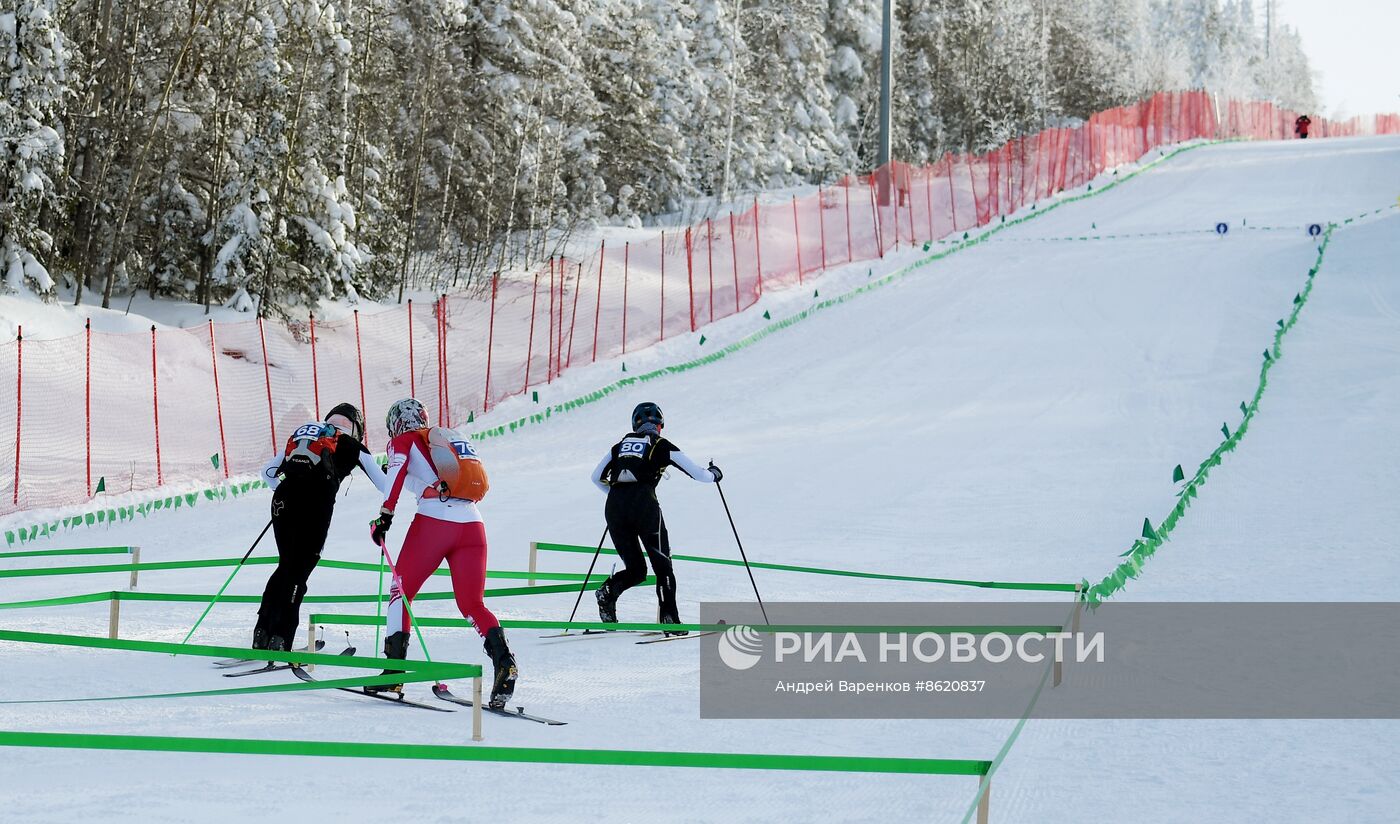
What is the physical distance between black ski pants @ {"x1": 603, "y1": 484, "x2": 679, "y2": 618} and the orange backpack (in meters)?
1.86

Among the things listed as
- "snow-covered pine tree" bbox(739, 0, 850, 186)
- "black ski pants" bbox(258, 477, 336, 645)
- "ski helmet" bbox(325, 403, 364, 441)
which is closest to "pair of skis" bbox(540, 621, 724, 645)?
"black ski pants" bbox(258, 477, 336, 645)

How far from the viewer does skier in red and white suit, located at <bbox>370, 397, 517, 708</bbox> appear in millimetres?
7414

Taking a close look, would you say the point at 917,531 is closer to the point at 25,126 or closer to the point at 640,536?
the point at 640,536

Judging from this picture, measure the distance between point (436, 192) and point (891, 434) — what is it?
22911 millimetres

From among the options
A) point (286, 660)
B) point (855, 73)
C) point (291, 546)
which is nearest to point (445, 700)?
point (286, 660)

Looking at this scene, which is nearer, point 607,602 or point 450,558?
point 450,558

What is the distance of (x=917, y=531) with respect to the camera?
13.5m

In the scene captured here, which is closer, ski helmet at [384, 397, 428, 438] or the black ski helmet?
ski helmet at [384, 397, 428, 438]

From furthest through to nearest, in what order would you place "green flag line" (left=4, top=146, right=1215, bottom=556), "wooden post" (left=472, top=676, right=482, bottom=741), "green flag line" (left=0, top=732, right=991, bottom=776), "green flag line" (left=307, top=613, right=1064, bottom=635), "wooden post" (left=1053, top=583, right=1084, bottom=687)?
"green flag line" (left=4, top=146, right=1215, bottom=556) → "green flag line" (left=307, top=613, right=1064, bottom=635) → "wooden post" (left=1053, top=583, right=1084, bottom=687) → "wooden post" (left=472, top=676, right=482, bottom=741) → "green flag line" (left=0, top=732, right=991, bottom=776)

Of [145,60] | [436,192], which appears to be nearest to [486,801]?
[145,60]

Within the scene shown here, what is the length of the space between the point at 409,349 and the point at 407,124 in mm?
16418

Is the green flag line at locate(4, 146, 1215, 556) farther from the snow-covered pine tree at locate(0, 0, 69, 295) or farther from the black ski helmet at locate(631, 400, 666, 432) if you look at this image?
the snow-covered pine tree at locate(0, 0, 69, 295)

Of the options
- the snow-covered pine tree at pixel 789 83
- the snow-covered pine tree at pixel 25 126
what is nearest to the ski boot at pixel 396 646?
the snow-covered pine tree at pixel 25 126

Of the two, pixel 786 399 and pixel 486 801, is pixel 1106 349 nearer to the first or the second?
pixel 786 399
